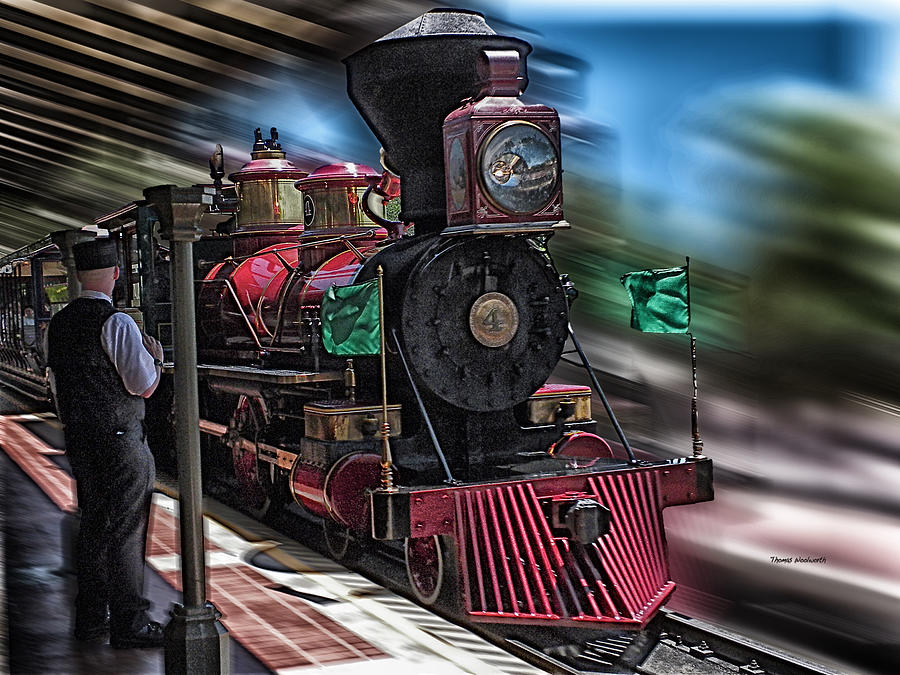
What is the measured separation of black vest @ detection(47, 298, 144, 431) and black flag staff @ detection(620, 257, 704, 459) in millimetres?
2970

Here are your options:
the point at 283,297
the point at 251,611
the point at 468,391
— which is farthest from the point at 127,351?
the point at 283,297

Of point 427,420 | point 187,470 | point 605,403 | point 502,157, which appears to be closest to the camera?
point 187,470

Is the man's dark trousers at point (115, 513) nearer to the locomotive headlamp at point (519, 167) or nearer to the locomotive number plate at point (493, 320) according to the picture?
the locomotive number plate at point (493, 320)

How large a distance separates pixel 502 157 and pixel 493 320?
0.88m

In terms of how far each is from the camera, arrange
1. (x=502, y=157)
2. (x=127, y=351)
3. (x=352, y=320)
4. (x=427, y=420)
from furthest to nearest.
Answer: (x=352, y=320) < (x=427, y=420) < (x=502, y=157) < (x=127, y=351)

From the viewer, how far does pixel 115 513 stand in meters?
3.99

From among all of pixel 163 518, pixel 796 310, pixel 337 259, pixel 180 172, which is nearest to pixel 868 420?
pixel 796 310

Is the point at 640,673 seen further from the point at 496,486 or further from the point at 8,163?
the point at 8,163

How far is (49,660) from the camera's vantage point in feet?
12.4

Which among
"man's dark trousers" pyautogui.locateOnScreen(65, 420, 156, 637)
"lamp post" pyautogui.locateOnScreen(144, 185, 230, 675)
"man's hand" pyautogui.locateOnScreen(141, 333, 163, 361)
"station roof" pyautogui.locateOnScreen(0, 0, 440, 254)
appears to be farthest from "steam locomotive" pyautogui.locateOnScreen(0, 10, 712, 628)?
"station roof" pyautogui.locateOnScreen(0, 0, 440, 254)

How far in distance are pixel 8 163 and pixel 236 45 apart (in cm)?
804

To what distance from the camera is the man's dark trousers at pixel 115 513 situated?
3.97m

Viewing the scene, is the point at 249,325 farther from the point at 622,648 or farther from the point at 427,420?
the point at 622,648

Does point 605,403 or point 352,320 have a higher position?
point 352,320
